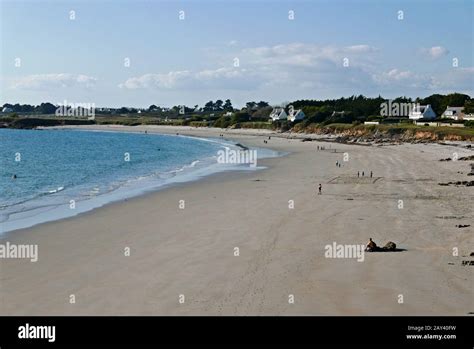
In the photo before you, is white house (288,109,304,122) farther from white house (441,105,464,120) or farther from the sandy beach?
the sandy beach

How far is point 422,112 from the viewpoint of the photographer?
11438 centimetres

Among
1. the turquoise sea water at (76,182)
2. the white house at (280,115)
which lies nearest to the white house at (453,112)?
the white house at (280,115)

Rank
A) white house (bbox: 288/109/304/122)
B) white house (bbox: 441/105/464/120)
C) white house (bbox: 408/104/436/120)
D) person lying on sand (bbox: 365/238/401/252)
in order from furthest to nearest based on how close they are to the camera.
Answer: white house (bbox: 288/109/304/122) → white house (bbox: 408/104/436/120) → white house (bbox: 441/105/464/120) → person lying on sand (bbox: 365/238/401/252)

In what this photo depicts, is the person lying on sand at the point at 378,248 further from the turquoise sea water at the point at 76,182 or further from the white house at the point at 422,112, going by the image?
the white house at the point at 422,112

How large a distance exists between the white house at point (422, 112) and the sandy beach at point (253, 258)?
8322cm

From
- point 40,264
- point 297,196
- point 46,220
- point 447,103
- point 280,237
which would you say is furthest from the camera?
point 447,103

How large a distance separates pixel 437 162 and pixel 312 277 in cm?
3684

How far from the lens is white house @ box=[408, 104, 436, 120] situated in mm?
113562

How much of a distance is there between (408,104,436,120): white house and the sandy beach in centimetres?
8322

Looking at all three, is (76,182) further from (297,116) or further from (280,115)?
(280,115)

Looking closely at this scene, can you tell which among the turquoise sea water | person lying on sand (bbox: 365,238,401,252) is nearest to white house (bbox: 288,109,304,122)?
the turquoise sea water
